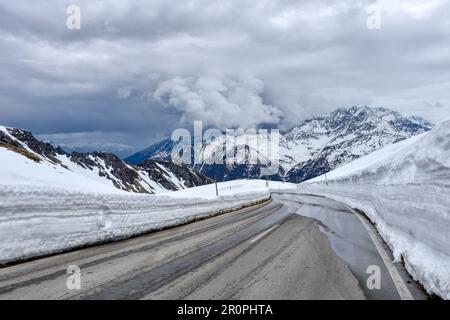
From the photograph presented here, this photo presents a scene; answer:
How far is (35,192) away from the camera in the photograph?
10.2 meters

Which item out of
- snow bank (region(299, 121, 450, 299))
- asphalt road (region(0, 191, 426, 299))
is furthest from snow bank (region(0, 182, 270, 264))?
snow bank (region(299, 121, 450, 299))

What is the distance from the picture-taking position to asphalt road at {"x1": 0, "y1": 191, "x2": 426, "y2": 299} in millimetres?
6527

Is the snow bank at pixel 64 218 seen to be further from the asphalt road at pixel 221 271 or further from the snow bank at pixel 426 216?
the snow bank at pixel 426 216

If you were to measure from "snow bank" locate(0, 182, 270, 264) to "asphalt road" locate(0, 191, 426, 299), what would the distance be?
1.63 ft

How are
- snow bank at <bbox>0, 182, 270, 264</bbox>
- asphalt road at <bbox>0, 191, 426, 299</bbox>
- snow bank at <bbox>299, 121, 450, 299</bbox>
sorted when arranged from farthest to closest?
snow bank at <bbox>0, 182, 270, 264</bbox> < snow bank at <bbox>299, 121, 450, 299</bbox> < asphalt road at <bbox>0, 191, 426, 299</bbox>

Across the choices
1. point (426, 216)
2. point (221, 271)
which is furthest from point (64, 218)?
point (426, 216)

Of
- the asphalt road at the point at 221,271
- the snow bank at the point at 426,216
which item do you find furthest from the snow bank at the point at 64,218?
the snow bank at the point at 426,216

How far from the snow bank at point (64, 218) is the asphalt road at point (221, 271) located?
498 mm

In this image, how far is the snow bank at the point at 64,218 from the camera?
30.9 feet

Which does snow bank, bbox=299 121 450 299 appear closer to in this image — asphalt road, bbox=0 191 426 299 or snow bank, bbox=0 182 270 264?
asphalt road, bbox=0 191 426 299

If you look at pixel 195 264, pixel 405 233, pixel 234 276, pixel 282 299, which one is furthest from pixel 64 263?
pixel 405 233

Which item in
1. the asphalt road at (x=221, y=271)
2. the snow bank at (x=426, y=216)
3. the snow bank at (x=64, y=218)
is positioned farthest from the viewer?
the snow bank at (x=64, y=218)
